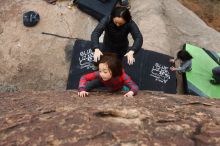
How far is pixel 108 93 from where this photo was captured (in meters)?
5.57

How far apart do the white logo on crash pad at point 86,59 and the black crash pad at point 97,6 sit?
1649mm

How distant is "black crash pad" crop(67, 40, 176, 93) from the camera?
388 inches

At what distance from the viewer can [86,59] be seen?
997 cm

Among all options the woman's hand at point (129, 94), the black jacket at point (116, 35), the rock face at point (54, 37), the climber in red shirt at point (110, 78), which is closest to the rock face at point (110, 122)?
the woman's hand at point (129, 94)

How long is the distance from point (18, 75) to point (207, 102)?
6.19m

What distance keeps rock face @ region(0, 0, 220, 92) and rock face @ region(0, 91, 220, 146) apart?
5.41 metres

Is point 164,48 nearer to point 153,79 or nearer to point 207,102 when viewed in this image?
point 153,79

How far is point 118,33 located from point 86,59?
3775 mm

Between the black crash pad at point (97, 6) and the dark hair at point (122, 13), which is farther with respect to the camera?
the black crash pad at point (97, 6)

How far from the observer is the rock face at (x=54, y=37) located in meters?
10.6

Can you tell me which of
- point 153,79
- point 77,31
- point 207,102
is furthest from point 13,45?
point 207,102

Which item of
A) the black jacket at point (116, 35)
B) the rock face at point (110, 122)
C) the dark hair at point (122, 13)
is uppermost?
the dark hair at point (122, 13)

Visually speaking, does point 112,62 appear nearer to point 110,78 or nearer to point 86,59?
point 110,78

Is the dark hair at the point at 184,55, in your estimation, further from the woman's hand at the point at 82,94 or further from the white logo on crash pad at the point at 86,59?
the woman's hand at the point at 82,94
